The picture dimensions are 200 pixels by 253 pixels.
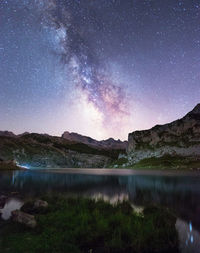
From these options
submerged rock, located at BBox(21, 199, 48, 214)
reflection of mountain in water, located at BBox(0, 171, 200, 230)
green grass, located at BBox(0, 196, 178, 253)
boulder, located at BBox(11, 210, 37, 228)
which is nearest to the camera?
green grass, located at BBox(0, 196, 178, 253)

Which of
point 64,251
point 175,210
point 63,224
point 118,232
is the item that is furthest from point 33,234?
point 175,210

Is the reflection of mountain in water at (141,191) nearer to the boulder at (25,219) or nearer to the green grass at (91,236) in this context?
the green grass at (91,236)

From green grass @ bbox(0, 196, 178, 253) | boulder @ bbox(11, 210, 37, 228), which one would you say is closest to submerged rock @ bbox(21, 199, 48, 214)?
boulder @ bbox(11, 210, 37, 228)

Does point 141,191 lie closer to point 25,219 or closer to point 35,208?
A: point 35,208

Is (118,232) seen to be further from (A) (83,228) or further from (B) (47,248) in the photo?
(B) (47,248)

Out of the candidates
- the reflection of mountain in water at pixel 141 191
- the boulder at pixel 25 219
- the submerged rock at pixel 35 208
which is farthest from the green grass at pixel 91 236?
the reflection of mountain in water at pixel 141 191

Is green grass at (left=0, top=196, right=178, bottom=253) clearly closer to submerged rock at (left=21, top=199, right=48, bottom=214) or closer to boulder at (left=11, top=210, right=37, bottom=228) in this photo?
boulder at (left=11, top=210, right=37, bottom=228)

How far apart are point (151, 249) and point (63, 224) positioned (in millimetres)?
8248

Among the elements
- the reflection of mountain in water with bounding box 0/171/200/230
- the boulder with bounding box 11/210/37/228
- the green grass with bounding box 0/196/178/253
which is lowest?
the reflection of mountain in water with bounding box 0/171/200/230

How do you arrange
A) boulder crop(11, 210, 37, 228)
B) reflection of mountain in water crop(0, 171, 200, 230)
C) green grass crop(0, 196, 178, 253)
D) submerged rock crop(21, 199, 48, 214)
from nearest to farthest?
green grass crop(0, 196, 178, 253)
boulder crop(11, 210, 37, 228)
submerged rock crop(21, 199, 48, 214)
reflection of mountain in water crop(0, 171, 200, 230)

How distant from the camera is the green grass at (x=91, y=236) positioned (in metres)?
13.3

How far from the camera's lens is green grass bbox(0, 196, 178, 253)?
13305 millimetres

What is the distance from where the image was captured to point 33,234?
1529cm

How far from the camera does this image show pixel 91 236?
14969mm
